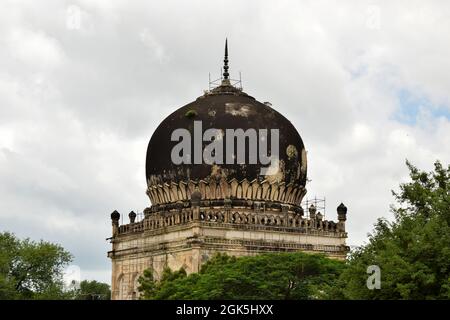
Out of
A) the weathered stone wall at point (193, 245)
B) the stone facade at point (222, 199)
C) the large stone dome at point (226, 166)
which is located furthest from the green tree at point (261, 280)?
the large stone dome at point (226, 166)

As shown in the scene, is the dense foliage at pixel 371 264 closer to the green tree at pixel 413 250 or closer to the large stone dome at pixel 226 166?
the green tree at pixel 413 250

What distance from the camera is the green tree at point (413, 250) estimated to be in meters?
27.8

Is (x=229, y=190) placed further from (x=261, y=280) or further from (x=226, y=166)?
(x=261, y=280)

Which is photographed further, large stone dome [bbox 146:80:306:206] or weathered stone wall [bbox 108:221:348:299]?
large stone dome [bbox 146:80:306:206]

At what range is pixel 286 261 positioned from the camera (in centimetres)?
4059

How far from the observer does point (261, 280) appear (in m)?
39.3

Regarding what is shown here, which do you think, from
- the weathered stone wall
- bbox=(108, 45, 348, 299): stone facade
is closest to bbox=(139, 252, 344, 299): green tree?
the weathered stone wall

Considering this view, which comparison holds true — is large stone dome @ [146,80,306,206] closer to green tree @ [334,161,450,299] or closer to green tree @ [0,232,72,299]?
green tree @ [0,232,72,299]

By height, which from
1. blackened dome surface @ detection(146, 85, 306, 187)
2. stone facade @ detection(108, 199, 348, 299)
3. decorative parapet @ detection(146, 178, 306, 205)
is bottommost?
stone facade @ detection(108, 199, 348, 299)

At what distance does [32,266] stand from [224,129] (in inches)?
457

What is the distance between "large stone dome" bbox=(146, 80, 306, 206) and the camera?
162ft
